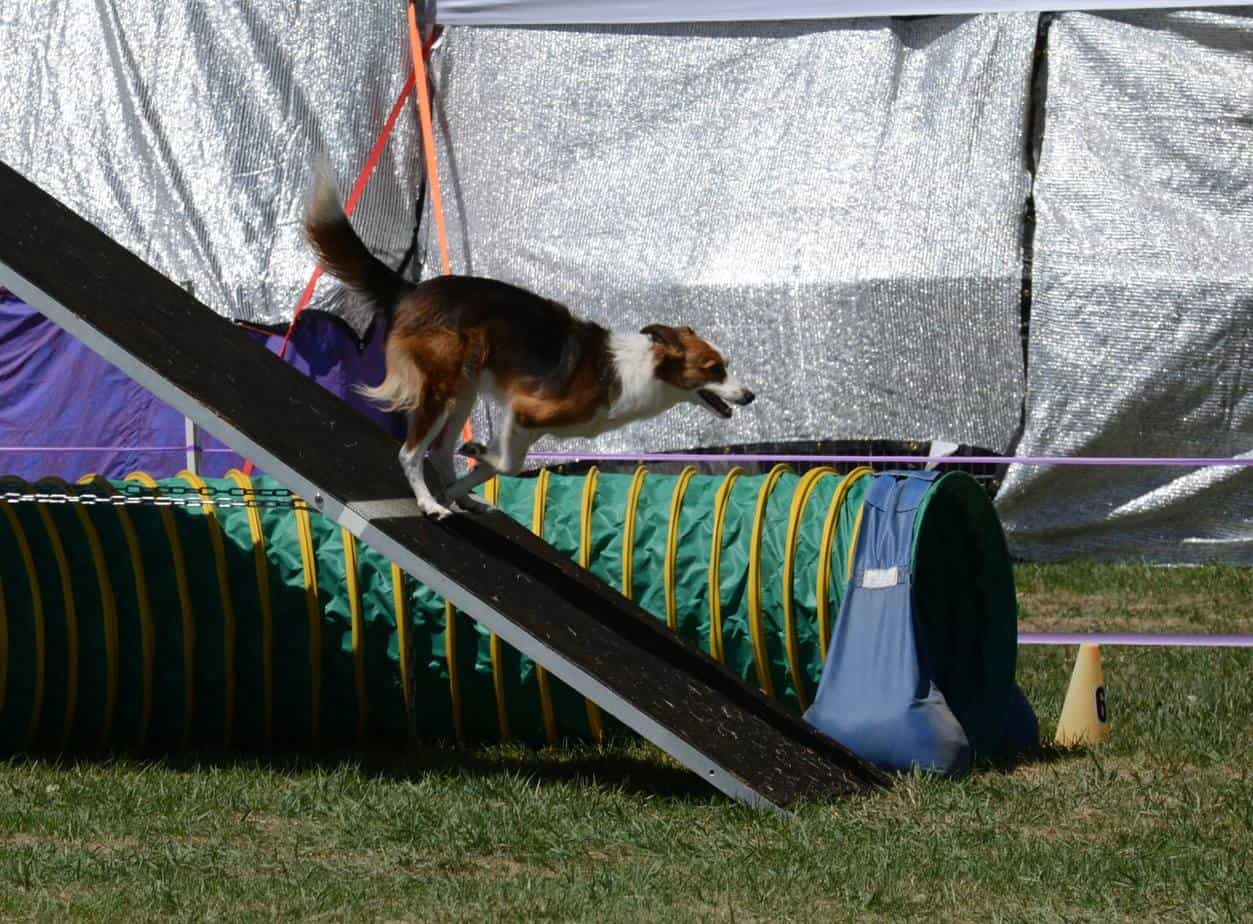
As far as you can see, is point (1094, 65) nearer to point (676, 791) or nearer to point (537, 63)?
point (537, 63)

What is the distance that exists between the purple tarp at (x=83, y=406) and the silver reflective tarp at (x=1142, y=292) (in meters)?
4.29

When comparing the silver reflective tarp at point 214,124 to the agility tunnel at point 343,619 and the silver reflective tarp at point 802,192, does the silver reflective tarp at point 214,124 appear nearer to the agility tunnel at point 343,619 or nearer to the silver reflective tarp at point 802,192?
the silver reflective tarp at point 802,192

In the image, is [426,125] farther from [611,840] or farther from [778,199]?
[611,840]

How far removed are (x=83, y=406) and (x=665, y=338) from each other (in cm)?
709

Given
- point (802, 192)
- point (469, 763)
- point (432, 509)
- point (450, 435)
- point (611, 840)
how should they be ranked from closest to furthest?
point (611, 840) → point (432, 509) → point (450, 435) → point (469, 763) → point (802, 192)

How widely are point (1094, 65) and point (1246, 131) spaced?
1029mm

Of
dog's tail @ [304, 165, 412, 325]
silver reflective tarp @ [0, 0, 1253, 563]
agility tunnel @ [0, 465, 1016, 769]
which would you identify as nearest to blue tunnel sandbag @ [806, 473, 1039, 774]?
agility tunnel @ [0, 465, 1016, 769]

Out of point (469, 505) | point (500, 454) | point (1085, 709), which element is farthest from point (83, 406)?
point (1085, 709)

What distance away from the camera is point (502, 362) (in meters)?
6.14

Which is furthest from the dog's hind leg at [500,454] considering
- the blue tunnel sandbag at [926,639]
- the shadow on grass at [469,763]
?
the blue tunnel sandbag at [926,639]

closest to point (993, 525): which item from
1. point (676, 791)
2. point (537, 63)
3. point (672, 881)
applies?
point (676, 791)

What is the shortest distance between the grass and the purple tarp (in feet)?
18.4

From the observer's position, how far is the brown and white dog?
6.10 m

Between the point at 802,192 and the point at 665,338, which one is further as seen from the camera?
the point at 802,192
